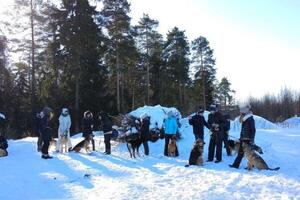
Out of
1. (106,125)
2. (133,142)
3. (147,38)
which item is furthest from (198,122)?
(147,38)

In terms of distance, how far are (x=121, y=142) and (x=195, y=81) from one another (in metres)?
40.2

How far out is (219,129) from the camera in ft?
46.0

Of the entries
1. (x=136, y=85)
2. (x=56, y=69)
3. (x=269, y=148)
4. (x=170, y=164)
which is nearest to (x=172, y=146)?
(x=170, y=164)

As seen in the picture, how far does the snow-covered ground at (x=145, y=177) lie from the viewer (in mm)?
9617

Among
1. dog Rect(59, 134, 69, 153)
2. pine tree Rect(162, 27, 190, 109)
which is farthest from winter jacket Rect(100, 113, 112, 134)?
pine tree Rect(162, 27, 190, 109)

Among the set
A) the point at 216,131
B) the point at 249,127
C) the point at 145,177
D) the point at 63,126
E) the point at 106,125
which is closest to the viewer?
the point at 145,177

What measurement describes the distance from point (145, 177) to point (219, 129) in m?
3.40

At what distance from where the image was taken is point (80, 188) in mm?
10852

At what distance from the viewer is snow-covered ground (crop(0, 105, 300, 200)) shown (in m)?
9.62

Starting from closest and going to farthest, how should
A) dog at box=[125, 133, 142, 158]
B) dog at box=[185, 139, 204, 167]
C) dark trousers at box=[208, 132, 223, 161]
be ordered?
dog at box=[185, 139, 204, 167], dark trousers at box=[208, 132, 223, 161], dog at box=[125, 133, 142, 158]

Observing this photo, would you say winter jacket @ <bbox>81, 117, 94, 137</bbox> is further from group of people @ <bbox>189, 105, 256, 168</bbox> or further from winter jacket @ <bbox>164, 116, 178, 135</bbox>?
group of people @ <bbox>189, 105, 256, 168</bbox>

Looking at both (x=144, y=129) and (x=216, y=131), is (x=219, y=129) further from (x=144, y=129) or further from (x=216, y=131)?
(x=144, y=129)

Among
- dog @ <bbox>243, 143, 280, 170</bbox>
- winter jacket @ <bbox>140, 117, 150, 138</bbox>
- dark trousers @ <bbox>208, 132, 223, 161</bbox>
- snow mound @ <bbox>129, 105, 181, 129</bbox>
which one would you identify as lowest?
dog @ <bbox>243, 143, 280, 170</bbox>

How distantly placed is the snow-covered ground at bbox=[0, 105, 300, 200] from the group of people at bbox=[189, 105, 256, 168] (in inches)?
18.6
